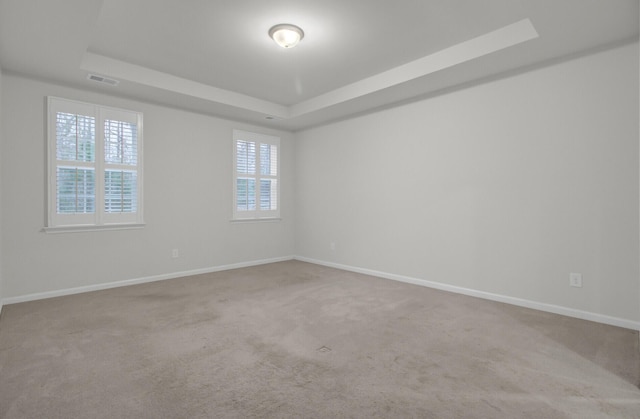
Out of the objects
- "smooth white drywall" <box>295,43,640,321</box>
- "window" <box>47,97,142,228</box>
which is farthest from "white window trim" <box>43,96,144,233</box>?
"smooth white drywall" <box>295,43,640,321</box>

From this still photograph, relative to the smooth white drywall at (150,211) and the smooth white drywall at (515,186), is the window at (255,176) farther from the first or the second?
the smooth white drywall at (515,186)

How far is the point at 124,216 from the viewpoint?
4.38 meters

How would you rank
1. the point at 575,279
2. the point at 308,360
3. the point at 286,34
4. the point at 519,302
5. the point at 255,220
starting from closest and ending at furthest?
1. the point at 308,360
2. the point at 286,34
3. the point at 575,279
4. the point at 519,302
5. the point at 255,220

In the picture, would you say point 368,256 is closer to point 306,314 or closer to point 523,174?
point 306,314

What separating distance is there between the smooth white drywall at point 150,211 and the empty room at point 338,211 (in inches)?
1.0

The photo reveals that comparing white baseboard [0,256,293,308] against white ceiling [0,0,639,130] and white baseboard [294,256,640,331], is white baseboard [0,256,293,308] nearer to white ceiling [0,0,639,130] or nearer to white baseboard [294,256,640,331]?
white baseboard [294,256,640,331]

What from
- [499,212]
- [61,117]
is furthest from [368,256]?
[61,117]

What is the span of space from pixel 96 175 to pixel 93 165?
0.40ft

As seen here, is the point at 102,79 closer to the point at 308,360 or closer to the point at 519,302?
the point at 308,360

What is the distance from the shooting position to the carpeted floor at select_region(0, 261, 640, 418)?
1.84 meters

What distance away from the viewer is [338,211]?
565cm

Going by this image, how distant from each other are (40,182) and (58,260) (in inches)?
36.0

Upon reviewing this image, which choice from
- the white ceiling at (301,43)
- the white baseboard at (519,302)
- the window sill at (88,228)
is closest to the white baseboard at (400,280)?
the white baseboard at (519,302)

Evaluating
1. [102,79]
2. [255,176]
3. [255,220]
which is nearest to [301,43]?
[102,79]
